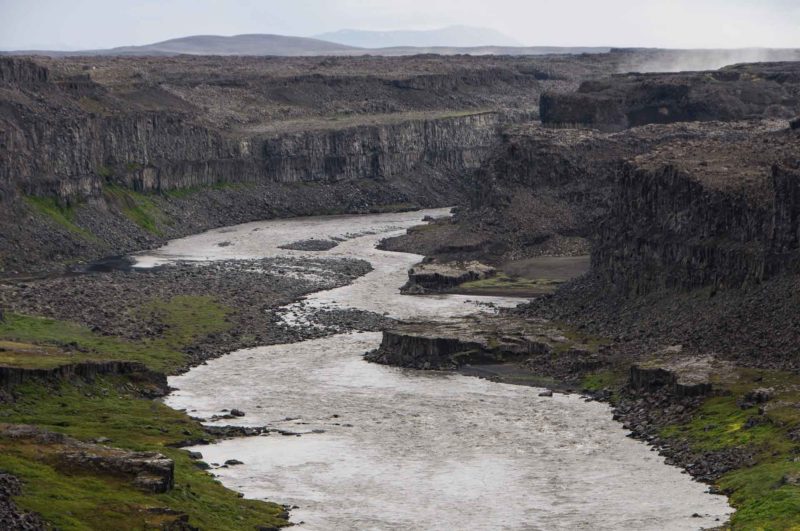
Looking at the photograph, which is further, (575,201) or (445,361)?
(575,201)

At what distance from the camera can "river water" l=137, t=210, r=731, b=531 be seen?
289 ft

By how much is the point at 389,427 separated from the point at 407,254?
90.5 m

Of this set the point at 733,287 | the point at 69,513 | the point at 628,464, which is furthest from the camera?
the point at 733,287

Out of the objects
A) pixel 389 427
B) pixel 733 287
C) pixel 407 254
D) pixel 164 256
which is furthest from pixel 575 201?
pixel 389 427

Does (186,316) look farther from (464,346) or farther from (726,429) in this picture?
(726,429)

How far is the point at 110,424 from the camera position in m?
103

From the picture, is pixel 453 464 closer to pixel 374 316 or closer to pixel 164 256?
pixel 374 316

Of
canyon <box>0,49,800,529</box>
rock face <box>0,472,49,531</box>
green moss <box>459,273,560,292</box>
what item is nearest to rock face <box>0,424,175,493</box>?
canyon <box>0,49,800,529</box>

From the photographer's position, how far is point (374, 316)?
149875 mm

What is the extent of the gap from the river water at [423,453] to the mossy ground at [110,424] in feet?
9.61

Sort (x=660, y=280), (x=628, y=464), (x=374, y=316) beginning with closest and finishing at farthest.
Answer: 1. (x=628, y=464)
2. (x=660, y=280)
3. (x=374, y=316)

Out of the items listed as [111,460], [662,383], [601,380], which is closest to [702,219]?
[601,380]

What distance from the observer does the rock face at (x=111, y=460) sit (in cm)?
8650

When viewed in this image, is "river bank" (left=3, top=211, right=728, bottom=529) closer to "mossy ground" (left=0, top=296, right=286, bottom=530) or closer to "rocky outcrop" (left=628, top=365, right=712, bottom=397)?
"mossy ground" (left=0, top=296, right=286, bottom=530)
